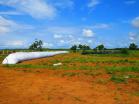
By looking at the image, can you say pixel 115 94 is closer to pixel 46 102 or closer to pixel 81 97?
pixel 81 97

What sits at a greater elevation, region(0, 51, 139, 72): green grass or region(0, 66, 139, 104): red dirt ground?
region(0, 51, 139, 72): green grass

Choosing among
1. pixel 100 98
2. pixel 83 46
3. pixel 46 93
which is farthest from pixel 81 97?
pixel 83 46

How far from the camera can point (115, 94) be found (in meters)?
10.8

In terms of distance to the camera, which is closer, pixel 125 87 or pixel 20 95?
pixel 20 95

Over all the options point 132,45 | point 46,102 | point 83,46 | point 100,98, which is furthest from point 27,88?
point 83,46

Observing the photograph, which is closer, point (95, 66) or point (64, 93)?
point (64, 93)

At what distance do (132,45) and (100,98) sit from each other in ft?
329

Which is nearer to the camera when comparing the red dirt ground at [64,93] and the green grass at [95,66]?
the red dirt ground at [64,93]

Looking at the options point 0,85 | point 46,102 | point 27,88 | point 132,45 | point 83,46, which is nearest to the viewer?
point 46,102

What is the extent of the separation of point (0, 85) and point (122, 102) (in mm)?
6470

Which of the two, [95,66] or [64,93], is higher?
[95,66]

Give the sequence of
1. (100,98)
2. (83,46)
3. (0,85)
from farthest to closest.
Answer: (83,46)
(0,85)
(100,98)

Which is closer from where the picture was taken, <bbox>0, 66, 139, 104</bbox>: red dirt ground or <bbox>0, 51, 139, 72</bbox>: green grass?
<bbox>0, 66, 139, 104</bbox>: red dirt ground

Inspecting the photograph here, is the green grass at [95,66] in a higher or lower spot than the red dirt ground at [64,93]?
higher
